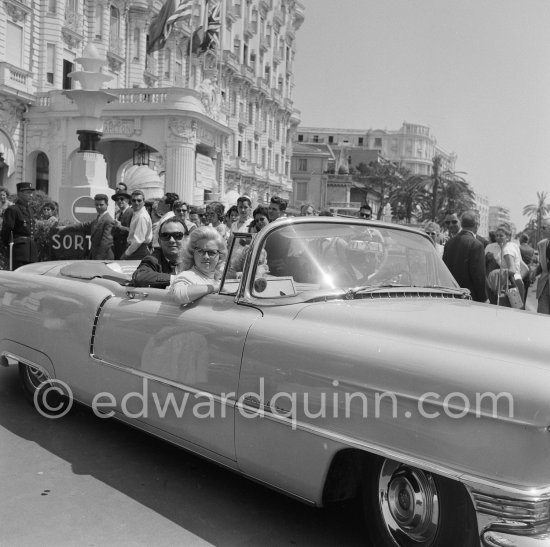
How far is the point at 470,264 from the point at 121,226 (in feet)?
15.0

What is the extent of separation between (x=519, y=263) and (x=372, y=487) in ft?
22.7

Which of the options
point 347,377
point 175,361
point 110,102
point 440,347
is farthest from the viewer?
point 110,102

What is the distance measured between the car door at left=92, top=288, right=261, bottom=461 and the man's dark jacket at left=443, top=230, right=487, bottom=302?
13.2ft

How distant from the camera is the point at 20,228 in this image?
9.39 metres

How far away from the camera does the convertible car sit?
2.48 metres

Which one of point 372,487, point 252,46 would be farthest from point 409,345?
point 252,46

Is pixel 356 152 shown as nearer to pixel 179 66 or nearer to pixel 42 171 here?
pixel 179 66

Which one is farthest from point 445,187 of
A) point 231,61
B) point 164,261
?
point 164,261

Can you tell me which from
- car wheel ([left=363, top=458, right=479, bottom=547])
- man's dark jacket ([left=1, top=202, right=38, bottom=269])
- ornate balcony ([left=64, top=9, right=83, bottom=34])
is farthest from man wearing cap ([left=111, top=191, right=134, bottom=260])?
ornate balcony ([left=64, top=9, right=83, bottom=34])

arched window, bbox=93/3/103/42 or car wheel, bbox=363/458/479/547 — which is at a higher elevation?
arched window, bbox=93/3/103/42

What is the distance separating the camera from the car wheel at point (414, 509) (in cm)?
266

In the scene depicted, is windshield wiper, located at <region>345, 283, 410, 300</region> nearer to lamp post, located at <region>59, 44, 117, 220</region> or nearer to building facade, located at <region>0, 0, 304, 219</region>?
lamp post, located at <region>59, 44, 117, 220</region>

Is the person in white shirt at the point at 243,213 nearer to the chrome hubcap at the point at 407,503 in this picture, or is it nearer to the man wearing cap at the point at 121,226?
the man wearing cap at the point at 121,226

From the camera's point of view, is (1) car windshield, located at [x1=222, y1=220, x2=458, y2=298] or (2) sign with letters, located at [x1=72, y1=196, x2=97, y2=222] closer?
(1) car windshield, located at [x1=222, y1=220, x2=458, y2=298]
